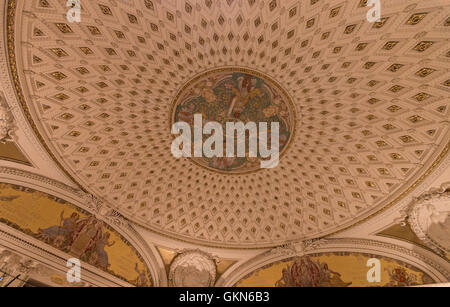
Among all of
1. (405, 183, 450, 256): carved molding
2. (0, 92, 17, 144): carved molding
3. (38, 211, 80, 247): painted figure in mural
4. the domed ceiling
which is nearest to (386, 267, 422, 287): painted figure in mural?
(405, 183, 450, 256): carved molding

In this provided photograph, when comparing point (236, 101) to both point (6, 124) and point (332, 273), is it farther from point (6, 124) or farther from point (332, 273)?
point (332, 273)

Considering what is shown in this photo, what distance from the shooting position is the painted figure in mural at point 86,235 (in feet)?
41.5

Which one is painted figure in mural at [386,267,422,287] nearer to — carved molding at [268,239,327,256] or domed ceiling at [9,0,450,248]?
domed ceiling at [9,0,450,248]

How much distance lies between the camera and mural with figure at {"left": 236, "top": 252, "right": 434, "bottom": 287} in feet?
41.8

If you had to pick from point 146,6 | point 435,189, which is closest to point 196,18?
point 146,6

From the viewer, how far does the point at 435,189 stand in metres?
11.8

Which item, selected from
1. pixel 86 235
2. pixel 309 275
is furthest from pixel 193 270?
pixel 309 275

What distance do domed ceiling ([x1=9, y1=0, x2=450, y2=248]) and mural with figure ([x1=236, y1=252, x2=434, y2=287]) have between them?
4.95ft

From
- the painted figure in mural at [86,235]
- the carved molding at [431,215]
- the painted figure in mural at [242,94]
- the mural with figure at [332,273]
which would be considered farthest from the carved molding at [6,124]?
the carved molding at [431,215]

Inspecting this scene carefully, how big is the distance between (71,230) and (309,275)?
521 inches

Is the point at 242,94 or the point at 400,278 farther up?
the point at 242,94

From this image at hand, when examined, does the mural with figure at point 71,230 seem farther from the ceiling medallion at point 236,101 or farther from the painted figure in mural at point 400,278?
the painted figure in mural at point 400,278

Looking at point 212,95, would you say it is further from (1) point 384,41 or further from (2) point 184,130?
(1) point 384,41

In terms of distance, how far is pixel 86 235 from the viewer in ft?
43.5
